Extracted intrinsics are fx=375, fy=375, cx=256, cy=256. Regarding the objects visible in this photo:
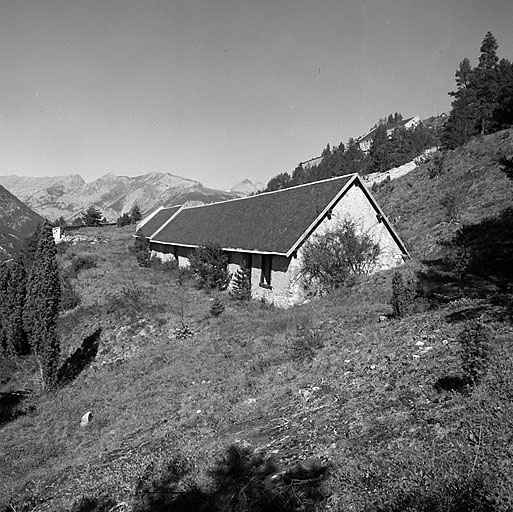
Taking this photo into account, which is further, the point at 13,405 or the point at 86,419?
the point at 13,405

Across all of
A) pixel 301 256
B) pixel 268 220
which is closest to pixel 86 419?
pixel 301 256

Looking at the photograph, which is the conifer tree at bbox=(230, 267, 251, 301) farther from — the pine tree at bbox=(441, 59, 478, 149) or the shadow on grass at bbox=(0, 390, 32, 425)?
the pine tree at bbox=(441, 59, 478, 149)

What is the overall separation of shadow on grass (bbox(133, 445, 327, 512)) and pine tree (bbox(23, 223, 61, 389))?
9653mm

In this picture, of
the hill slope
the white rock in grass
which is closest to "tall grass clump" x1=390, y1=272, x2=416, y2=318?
the white rock in grass

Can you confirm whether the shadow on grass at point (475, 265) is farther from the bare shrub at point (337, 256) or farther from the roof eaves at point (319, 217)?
the roof eaves at point (319, 217)

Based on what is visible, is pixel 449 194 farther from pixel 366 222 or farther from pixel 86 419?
pixel 86 419

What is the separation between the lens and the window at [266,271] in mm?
20530

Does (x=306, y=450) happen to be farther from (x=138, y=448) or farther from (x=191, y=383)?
(x=191, y=383)

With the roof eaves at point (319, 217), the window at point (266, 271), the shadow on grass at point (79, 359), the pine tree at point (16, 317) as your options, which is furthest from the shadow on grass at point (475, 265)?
the pine tree at point (16, 317)

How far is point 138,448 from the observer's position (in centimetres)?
807

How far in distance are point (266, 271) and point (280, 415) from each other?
44.0 ft

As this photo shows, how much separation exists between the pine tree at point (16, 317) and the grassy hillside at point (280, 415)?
96 cm

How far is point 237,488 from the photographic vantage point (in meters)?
5.36

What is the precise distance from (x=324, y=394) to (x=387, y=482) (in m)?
3.61
